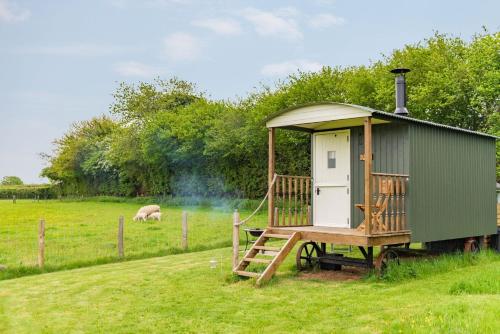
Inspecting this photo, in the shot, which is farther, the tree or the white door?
the tree

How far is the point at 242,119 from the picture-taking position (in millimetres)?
29578

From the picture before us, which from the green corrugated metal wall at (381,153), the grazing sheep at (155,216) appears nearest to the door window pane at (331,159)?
A: the green corrugated metal wall at (381,153)

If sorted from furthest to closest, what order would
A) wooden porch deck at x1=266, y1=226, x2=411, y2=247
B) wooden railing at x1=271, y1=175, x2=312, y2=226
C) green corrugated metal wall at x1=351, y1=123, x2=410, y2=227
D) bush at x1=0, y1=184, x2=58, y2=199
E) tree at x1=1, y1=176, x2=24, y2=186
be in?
tree at x1=1, y1=176, x2=24, y2=186
bush at x1=0, y1=184, x2=58, y2=199
wooden railing at x1=271, y1=175, x2=312, y2=226
green corrugated metal wall at x1=351, y1=123, x2=410, y2=227
wooden porch deck at x1=266, y1=226, x2=411, y2=247

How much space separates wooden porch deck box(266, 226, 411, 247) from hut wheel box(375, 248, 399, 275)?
31 centimetres

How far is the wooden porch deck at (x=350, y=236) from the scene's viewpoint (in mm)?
9206

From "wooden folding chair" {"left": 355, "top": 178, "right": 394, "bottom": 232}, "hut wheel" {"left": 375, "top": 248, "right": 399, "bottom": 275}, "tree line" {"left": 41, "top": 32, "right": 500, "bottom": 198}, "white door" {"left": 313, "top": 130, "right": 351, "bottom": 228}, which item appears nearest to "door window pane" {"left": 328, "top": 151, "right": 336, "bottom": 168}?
"white door" {"left": 313, "top": 130, "right": 351, "bottom": 228}

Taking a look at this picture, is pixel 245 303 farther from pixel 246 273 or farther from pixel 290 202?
pixel 290 202

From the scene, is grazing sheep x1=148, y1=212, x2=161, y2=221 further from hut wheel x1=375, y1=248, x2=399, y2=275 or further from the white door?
hut wheel x1=375, y1=248, x2=399, y2=275

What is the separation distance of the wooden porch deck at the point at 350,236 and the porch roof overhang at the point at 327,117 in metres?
2.07

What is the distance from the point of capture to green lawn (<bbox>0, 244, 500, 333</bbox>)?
6484mm

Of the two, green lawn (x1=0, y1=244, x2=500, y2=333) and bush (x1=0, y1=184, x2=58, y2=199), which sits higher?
bush (x1=0, y1=184, x2=58, y2=199)

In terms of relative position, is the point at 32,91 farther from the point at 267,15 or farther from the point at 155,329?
the point at 155,329

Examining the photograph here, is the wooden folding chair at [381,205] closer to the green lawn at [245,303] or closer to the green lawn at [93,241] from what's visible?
the green lawn at [245,303]

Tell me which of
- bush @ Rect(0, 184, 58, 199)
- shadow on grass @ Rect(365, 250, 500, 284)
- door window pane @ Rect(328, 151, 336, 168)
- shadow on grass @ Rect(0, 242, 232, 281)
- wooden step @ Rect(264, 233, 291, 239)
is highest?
door window pane @ Rect(328, 151, 336, 168)
